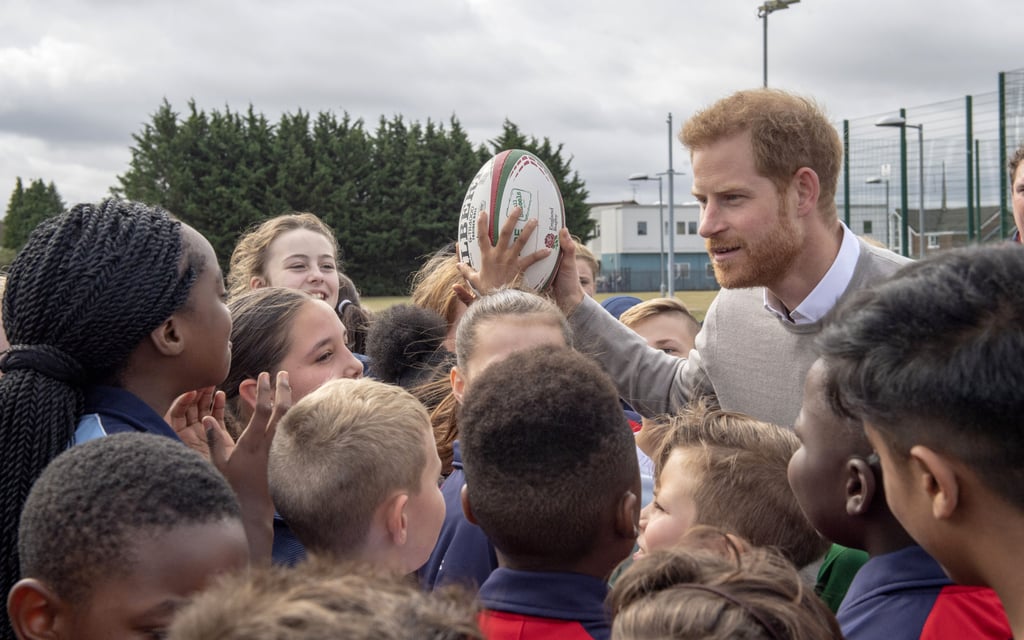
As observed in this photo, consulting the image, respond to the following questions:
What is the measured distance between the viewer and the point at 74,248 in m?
2.35

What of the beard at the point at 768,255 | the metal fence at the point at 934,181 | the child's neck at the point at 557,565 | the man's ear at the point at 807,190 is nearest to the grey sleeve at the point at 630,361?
the beard at the point at 768,255

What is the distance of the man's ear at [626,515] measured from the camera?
2.08 m

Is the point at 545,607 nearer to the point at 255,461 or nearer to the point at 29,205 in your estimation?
the point at 255,461

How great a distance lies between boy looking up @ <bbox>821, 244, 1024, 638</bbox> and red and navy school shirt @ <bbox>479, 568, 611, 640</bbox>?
0.70 metres

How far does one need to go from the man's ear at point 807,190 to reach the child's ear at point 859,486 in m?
1.55

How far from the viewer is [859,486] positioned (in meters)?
2.02

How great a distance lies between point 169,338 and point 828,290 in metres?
2.24

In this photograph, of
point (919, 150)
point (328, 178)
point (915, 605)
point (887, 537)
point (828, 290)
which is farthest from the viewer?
point (328, 178)

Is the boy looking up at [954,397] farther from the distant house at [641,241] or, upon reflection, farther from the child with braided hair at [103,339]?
the distant house at [641,241]

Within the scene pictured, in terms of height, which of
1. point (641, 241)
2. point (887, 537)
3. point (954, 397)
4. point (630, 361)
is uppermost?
point (641, 241)

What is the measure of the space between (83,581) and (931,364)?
1.58 m

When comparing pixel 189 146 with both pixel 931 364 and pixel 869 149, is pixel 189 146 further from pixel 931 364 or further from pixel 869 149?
pixel 931 364

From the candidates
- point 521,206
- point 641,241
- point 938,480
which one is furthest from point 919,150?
point 641,241

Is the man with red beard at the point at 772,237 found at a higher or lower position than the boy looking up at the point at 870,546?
higher
